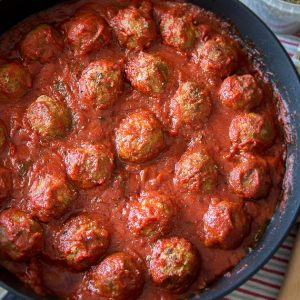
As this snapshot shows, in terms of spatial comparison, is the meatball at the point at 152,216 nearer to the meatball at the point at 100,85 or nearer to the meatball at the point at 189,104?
the meatball at the point at 189,104

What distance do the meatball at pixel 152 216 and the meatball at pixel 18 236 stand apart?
25.0 inches

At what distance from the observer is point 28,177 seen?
3.85 m

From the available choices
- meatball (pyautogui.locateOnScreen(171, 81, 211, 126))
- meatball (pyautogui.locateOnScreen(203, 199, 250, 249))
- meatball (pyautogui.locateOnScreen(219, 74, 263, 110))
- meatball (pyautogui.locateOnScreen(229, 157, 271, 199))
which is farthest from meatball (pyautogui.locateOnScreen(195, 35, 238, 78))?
meatball (pyautogui.locateOnScreen(203, 199, 250, 249))

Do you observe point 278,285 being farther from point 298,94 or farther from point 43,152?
point 43,152

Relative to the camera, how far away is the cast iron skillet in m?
3.85

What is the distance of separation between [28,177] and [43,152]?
20cm

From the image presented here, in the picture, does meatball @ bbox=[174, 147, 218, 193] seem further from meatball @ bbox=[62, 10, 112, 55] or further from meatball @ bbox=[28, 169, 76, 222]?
meatball @ bbox=[62, 10, 112, 55]

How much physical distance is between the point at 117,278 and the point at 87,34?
174 cm

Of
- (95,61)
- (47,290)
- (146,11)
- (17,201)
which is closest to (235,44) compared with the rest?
(146,11)

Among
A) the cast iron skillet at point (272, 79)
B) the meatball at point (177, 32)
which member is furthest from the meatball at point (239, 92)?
the meatball at point (177, 32)

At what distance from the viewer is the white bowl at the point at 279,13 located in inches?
170

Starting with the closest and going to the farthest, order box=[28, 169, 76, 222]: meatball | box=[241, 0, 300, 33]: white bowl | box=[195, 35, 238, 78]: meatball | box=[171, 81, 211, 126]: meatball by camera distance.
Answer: box=[28, 169, 76, 222]: meatball, box=[171, 81, 211, 126]: meatball, box=[195, 35, 238, 78]: meatball, box=[241, 0, 300, 33]: white bowl

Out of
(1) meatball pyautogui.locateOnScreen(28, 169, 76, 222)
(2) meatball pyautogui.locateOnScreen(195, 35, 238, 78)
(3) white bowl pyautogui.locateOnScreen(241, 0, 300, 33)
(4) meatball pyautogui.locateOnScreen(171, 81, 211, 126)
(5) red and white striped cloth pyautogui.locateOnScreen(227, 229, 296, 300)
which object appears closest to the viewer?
(1) meatball pyautogui.locateOnScreen(28, 169, 76, 222)

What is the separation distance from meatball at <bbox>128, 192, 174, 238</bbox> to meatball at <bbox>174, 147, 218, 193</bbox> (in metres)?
0.18
